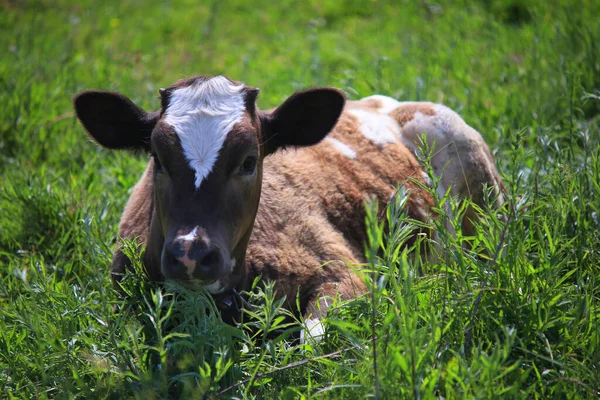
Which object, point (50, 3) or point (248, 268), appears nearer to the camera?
point (248, 268)

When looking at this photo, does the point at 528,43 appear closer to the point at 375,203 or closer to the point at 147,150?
the point at 147,150

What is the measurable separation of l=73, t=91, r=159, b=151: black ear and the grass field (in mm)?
512

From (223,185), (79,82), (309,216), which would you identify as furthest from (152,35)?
(223,185)

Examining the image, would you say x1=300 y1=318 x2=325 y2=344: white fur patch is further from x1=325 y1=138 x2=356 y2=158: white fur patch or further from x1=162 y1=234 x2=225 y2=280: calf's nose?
x1=325 y1=138 x2=356 y2=158: white fur patch

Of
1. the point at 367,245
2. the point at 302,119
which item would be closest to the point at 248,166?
the point at 302,119

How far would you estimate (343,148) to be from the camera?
16.4ft

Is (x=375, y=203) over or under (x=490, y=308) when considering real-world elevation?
over

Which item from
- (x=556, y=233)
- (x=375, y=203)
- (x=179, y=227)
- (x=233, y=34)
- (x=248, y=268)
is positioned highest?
(x=375, y=203)

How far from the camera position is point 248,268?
390cm

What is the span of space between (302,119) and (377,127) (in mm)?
1359

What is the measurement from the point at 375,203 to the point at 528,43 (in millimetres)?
5856

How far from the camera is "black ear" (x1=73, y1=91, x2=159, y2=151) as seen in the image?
146 inches

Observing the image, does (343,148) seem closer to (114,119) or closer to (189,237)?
(114,119)

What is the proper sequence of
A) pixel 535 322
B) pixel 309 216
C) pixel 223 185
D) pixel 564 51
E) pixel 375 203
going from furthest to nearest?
pixel 564 51, pixel 309 216, pixel 223 185, pixel 535 322, pixel 375 203
